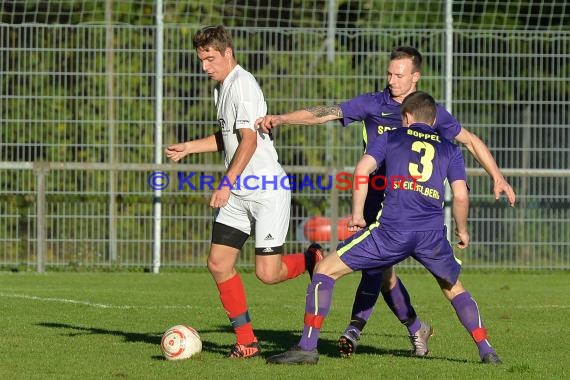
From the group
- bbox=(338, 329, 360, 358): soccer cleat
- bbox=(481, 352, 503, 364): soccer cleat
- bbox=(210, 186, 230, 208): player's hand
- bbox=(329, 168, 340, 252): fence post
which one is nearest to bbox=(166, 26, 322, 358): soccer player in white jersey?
bbox=(210, 186, 230, 208): player's hand

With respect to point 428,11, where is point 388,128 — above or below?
below

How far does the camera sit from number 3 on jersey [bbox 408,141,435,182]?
824 centimetres

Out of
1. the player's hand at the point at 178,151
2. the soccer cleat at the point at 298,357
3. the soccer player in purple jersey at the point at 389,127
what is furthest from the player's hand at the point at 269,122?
the soccer cleat at the point at 298,357

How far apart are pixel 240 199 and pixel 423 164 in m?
1.39

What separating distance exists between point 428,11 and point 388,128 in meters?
9.61

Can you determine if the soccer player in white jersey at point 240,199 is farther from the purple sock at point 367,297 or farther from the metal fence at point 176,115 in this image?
the metal fence at point 176,115

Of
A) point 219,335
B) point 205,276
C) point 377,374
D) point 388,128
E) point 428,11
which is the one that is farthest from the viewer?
point 428,11

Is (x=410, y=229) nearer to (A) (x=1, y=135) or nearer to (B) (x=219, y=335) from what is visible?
(B) (x=219, y=335)

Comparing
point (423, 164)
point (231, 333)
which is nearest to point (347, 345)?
point (423, 164)

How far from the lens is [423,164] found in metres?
8.27

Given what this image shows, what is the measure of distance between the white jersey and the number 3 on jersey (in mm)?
1151

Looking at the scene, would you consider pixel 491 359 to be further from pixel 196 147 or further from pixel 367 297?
pixel 196 147

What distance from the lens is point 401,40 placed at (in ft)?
59.4

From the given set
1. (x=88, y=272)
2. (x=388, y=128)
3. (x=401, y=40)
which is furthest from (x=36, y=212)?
(x=388, y=128)
